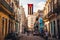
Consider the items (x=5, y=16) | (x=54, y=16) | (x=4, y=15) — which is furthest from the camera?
(x=54, y=16)

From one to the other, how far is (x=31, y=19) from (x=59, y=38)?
109905 millimetres

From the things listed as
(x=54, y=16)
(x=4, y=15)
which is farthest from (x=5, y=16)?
(x=54, y=16)

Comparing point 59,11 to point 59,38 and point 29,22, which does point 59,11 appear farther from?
point 29,22

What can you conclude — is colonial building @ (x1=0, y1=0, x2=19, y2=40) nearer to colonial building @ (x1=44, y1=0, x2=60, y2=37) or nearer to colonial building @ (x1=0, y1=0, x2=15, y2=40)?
colonial building @ (x1=0, y1=0, x2=15, y2=40)

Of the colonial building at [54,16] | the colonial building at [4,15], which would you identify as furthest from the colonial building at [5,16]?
the colonial building at [54,16]

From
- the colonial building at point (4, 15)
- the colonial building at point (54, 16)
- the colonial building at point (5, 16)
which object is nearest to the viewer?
the colonial building at point (4, 15)

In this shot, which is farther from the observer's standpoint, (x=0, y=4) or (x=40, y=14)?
(x=40, y=14)

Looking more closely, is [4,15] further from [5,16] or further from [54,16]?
[54,16]

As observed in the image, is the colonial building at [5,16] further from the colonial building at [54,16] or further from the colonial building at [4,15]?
the colonial building at [54,16]

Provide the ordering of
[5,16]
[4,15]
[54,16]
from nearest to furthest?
[4,15] → [5,16] → [54,16]

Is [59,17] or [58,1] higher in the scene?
[58,1]

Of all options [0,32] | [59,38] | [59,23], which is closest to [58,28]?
[59,23]

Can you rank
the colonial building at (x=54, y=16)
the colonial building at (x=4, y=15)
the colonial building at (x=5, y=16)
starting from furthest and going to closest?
the colonial building at (x=54, y=16) < the colonial building at (x=5, y=16) < the colonial building at (x=4, y=15)

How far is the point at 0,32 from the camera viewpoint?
23141 millimetres
